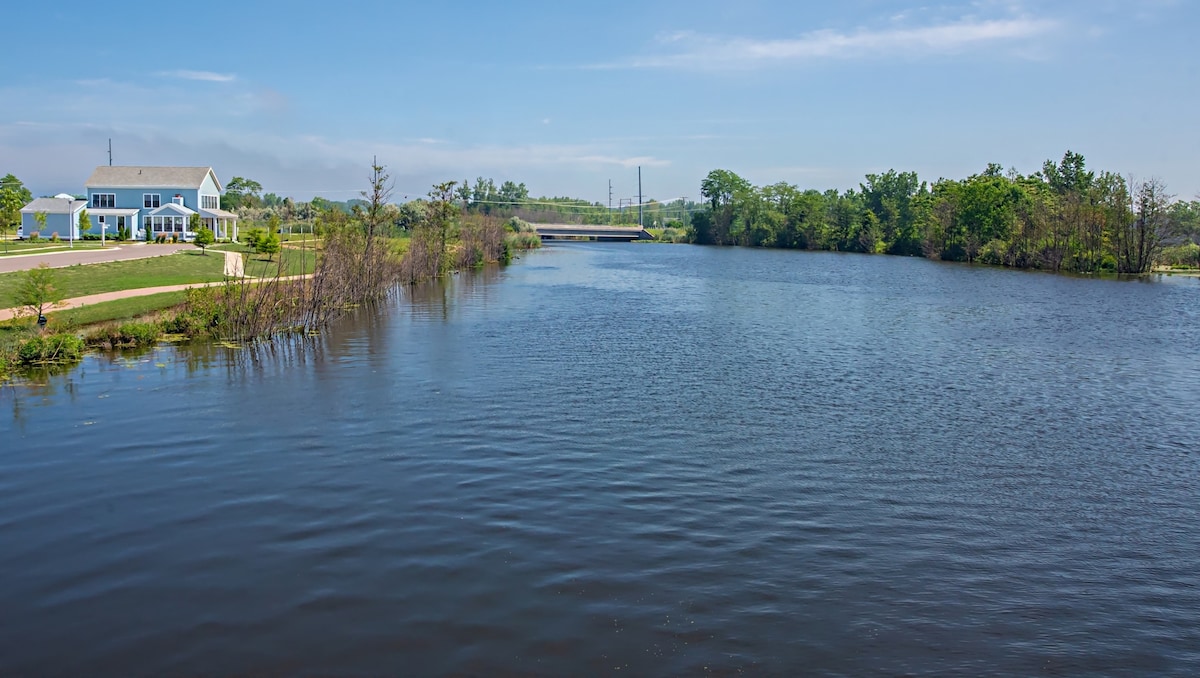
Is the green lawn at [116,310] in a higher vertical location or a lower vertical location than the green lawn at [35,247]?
lower

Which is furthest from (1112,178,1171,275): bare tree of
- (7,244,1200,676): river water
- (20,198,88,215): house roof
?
(20,198,88,215): house roof

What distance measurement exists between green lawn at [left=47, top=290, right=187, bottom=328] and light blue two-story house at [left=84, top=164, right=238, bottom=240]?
141 ft

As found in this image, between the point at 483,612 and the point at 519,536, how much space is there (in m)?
1.87

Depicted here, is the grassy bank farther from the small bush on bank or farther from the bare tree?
the bare tree

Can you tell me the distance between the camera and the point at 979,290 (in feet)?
145

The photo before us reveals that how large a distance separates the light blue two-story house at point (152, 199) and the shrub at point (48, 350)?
5013cm

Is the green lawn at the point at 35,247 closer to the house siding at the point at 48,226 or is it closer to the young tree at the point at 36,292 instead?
the house siding at the point at 48,226

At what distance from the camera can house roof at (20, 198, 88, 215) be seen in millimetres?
62375

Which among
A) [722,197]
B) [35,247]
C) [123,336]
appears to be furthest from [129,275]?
[722,197]

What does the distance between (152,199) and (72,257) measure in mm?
30386

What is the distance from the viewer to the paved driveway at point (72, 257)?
34781mm

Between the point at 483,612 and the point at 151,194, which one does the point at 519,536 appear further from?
the point at 151,194

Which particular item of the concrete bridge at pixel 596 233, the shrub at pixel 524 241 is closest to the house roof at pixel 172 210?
the shrub at pixel 524 241

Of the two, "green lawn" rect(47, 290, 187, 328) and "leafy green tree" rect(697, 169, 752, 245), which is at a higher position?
"leafy green tree" rect(697, 169, 752, 245)
